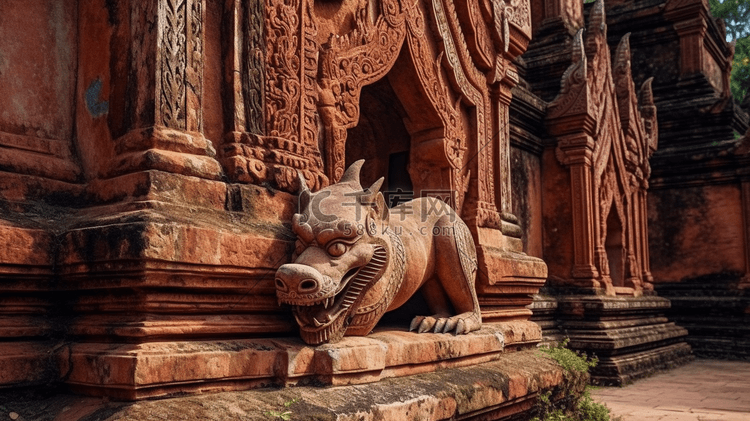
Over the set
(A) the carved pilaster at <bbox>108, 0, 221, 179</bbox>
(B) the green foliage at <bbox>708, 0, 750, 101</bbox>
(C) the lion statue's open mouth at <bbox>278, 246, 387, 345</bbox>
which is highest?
(B) the green foliage at <bbox>708, 0, 750, 101</bbox>

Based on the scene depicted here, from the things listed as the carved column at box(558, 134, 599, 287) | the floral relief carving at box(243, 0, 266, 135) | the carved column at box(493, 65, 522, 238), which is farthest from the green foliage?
the floral relief carving at box(243, 0, 266, 135)

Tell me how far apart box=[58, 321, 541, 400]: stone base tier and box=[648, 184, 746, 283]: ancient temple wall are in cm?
1001

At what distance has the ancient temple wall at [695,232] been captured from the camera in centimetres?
1204

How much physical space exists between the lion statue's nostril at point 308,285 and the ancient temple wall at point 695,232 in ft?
36.7

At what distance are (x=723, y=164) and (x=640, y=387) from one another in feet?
18.7

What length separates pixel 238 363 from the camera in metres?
2.83

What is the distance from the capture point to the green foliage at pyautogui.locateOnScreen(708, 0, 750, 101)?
73.6ft

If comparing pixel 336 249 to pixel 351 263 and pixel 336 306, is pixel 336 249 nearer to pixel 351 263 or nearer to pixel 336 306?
pixel 351 263

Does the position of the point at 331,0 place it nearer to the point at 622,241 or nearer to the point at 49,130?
the point at 49,130

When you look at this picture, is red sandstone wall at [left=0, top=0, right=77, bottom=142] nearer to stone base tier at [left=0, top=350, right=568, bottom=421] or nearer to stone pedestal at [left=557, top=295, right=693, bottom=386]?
stone base tier at [left=0, top=350, right=568, bottom=421]

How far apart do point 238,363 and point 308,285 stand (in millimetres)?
435

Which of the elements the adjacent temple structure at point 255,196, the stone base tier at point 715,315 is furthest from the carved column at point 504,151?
the stone base tier at point 715,315

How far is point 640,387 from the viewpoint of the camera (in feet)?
27.8

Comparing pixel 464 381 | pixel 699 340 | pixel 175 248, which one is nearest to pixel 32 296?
pixel 175 248
